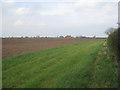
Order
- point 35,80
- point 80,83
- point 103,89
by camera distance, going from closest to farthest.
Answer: point 103,89, point 80,83, point 35,80

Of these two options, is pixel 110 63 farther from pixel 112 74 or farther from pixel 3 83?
pixel 3 83

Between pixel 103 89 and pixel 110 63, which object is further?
pixel 110 63

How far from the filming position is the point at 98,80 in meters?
8.62

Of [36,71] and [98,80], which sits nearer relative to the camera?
[98,80]

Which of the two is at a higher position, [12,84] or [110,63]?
[110,63]

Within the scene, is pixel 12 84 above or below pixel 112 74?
below

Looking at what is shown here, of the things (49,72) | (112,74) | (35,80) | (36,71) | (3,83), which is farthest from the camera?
(36,71)

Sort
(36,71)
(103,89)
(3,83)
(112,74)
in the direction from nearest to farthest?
(103,89) → (112,74) → (3,83) → (36,71)

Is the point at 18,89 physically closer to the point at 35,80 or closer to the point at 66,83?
the point at 35,80

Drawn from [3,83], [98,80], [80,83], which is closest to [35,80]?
[3,83]

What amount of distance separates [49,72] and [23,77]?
1.49 metres

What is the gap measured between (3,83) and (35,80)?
190 centimetres

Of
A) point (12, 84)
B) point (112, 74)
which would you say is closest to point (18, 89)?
point (12, 84)

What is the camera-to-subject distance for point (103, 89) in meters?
7.86
